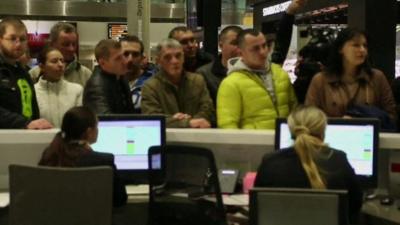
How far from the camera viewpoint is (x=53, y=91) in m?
4.73

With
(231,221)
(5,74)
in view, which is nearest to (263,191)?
(231,221)

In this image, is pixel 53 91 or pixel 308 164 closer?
pixel 308 164

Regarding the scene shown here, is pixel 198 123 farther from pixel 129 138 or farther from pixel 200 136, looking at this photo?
pixel 129 138

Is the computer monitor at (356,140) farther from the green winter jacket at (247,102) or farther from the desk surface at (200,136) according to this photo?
the green winter jacket at (247,102)

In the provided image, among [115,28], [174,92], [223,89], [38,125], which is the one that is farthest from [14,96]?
[115,28]

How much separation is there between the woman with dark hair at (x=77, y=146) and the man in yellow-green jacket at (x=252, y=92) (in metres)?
1.03

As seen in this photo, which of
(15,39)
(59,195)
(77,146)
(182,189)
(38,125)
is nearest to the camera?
(59,195)

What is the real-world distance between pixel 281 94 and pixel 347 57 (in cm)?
48

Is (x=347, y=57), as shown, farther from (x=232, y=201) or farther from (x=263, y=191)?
(x=263, y=191)

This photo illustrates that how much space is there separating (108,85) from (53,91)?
637 millimetres

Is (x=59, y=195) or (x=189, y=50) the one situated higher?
(x=189, y=50)

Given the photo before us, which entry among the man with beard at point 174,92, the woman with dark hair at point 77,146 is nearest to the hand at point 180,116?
the man with beard at point 174,92

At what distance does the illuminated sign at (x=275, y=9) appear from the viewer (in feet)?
33.4

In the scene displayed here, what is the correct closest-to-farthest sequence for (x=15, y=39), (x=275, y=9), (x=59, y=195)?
(x=59, y=195)
(x=15, y=39)
(x=275, y=9)
